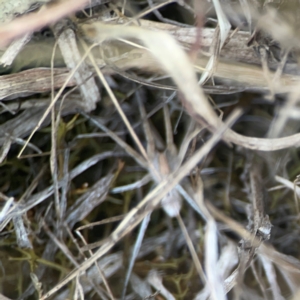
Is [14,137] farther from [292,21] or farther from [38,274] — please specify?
[292,21]

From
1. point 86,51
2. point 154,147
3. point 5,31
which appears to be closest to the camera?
point 5,31

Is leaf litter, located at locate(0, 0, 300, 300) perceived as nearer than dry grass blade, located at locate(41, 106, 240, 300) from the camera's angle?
No

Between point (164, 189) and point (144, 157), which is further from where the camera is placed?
point (144, 157)

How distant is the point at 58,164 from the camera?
628 millimetres

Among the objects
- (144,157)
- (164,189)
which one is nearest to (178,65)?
(164,189)

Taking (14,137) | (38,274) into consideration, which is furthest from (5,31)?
(38,274)

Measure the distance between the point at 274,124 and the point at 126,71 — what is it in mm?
258

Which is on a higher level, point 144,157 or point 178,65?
point 178,65

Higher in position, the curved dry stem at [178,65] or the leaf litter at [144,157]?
the curved dry stem at [178,65]

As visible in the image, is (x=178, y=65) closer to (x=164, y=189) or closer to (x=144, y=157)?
(x=164, y=189)

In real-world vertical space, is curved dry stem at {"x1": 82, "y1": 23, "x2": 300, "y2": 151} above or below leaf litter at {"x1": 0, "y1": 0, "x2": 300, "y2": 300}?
above

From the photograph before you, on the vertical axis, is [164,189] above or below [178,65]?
below

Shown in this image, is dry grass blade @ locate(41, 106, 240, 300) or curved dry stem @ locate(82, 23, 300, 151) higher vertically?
curved dry stem @ locate(82, 23, 300, 151)

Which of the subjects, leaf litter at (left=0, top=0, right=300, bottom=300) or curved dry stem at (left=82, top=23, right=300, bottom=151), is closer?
curved dry stem at (left=82, top=23, right=300, bottom=151)
